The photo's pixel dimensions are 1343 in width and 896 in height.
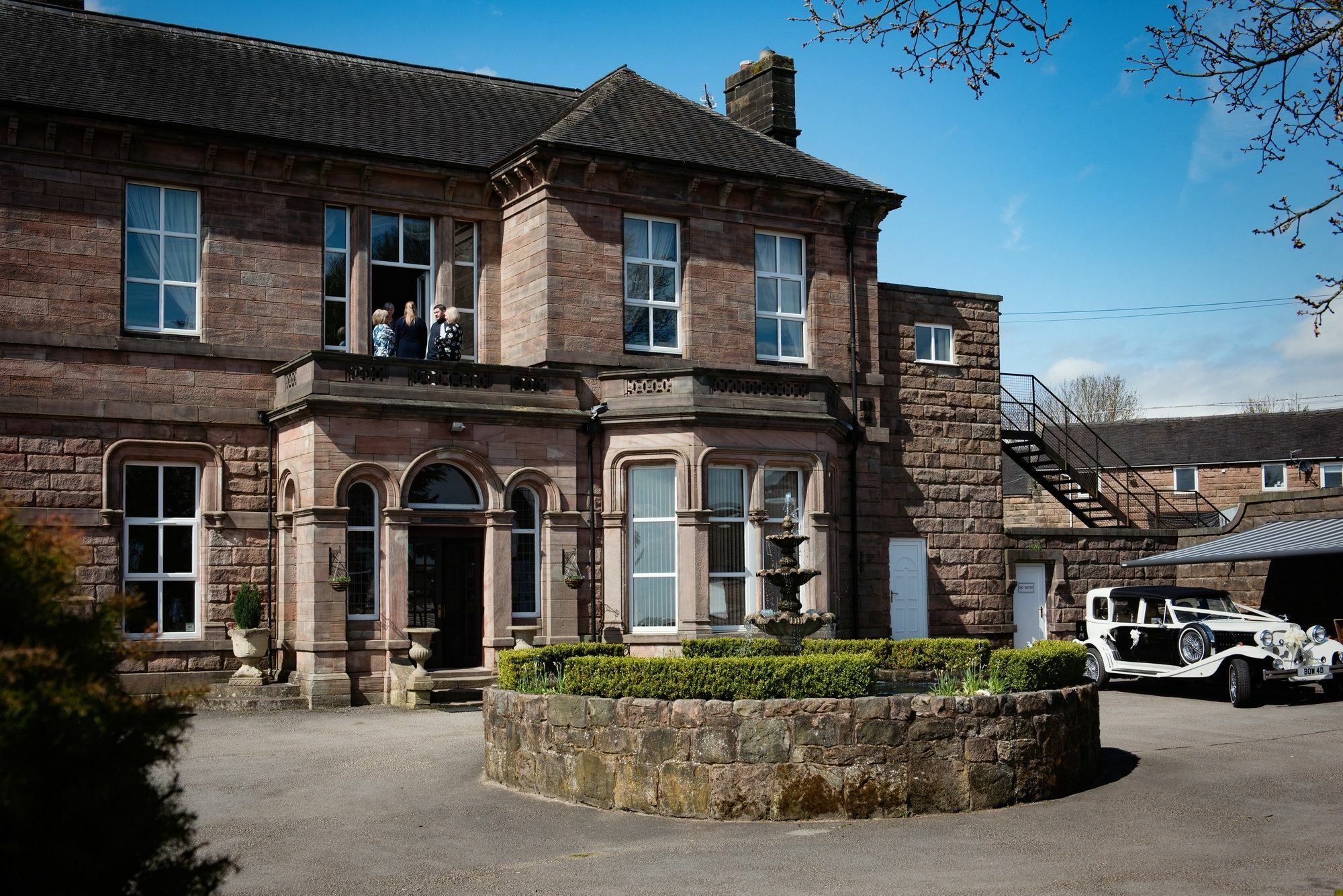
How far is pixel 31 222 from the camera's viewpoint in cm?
1977

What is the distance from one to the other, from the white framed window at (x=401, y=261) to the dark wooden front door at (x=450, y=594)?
4.12 metres

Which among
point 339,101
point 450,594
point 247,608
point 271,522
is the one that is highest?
point 339,101

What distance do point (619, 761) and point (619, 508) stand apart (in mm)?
10272

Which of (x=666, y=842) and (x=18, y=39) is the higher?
(x=18, y=39)

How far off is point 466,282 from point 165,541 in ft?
22.0

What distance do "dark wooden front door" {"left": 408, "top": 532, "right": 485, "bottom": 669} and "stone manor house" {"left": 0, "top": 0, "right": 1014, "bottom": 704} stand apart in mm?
44

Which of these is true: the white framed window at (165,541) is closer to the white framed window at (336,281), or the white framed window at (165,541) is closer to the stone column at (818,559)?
the white framed window at (336,281)

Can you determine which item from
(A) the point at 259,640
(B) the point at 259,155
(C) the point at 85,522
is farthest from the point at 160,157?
(A) the point at 259,640

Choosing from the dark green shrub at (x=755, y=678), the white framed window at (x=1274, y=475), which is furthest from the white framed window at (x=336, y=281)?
the white framed window at (x=1274, y=475)

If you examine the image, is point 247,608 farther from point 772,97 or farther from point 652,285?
point 772,97

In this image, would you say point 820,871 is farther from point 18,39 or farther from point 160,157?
point 18,39

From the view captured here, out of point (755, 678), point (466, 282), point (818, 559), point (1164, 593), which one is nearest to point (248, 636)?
point (466, 282)

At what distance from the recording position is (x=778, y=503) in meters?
22.3

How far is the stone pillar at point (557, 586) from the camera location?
69.5 ft
